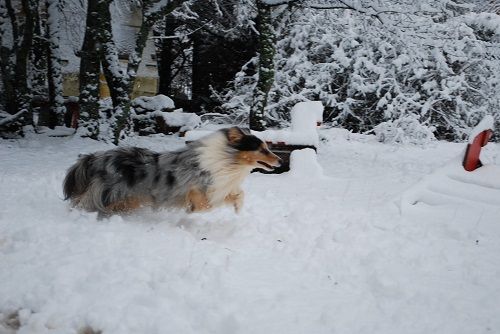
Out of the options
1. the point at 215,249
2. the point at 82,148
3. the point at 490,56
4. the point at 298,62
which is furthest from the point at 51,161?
the point at 490,56

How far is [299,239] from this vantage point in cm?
360

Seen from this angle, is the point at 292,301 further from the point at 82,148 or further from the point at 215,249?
the point at 82,148

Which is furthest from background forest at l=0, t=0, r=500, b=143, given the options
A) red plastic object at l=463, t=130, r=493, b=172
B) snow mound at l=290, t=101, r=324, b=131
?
red plastic object at l=463, t=130, r=493, b=172

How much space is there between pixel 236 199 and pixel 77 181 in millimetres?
1555

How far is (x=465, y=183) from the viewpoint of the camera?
506cm

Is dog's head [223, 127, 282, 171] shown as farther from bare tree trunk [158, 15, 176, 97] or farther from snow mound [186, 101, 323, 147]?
bare tree trunk [158, 15, 176, 97]

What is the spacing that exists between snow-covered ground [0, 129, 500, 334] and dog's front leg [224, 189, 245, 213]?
0.12 meters

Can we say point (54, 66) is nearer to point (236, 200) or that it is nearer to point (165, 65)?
point (236, 200)

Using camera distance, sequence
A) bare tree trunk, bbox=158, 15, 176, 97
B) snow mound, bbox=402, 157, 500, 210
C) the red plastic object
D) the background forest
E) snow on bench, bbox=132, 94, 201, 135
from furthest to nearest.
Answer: bare tree trunk, bbox=158, 15, 176, 97, snow on bench, bbox=132, 94, 201, 135, the background forest, the red plastic object, snow mound, bbox=402, 157, 500, 210

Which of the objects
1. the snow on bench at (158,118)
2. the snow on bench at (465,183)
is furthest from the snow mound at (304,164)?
the snow on bench at (158,118)

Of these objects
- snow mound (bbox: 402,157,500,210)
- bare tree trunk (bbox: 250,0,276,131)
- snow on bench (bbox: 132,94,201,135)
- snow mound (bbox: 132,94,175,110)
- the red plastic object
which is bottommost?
snow on bench (bbox: 132,94,201,135)

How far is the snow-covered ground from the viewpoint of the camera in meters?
2.18

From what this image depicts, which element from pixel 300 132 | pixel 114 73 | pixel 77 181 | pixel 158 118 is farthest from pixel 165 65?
pixel 77 181

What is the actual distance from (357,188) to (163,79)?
1499cm
